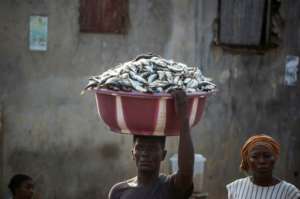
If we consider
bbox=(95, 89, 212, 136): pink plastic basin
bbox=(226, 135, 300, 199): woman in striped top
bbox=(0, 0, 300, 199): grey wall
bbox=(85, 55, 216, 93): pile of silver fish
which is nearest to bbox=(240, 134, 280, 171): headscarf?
bbox=(226, 135, 300, 199): woman in striped top

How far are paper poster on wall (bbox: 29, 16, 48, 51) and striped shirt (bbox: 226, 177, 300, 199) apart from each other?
3879mm

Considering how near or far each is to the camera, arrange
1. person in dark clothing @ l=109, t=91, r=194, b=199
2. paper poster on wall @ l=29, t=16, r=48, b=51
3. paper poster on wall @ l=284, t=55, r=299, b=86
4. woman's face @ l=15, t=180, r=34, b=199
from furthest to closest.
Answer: paper poster on wall @ l=284, t=55, r=299, b=86
paper poster on wall @ l=29, t=16, r=48, b=51
woman's face @ l=15, t=180, r=34, b=199
person in dark clothing @ l=109, t=91, r=194, b=199

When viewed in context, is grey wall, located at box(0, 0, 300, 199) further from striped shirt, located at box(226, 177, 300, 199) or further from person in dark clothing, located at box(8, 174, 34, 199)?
striped shirt, located at box(226, 177, 300, 199)

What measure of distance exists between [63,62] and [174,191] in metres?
4.82

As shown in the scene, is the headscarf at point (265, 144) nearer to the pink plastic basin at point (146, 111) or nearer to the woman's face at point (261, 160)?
the woman's face at point (261, 160)

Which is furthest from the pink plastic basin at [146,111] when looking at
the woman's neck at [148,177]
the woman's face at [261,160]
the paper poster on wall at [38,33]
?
the paper poster on wall at [38,33]

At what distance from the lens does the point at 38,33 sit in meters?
8.68

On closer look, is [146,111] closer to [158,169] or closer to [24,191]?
[158,169]

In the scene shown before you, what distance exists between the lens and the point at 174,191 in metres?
4.31

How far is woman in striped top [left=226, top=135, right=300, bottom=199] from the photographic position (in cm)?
534

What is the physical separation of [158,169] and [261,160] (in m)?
1.17

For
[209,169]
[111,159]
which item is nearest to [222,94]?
[209,169]

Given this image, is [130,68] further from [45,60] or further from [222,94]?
[222,94]

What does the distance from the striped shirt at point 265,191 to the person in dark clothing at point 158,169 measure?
119 cm
